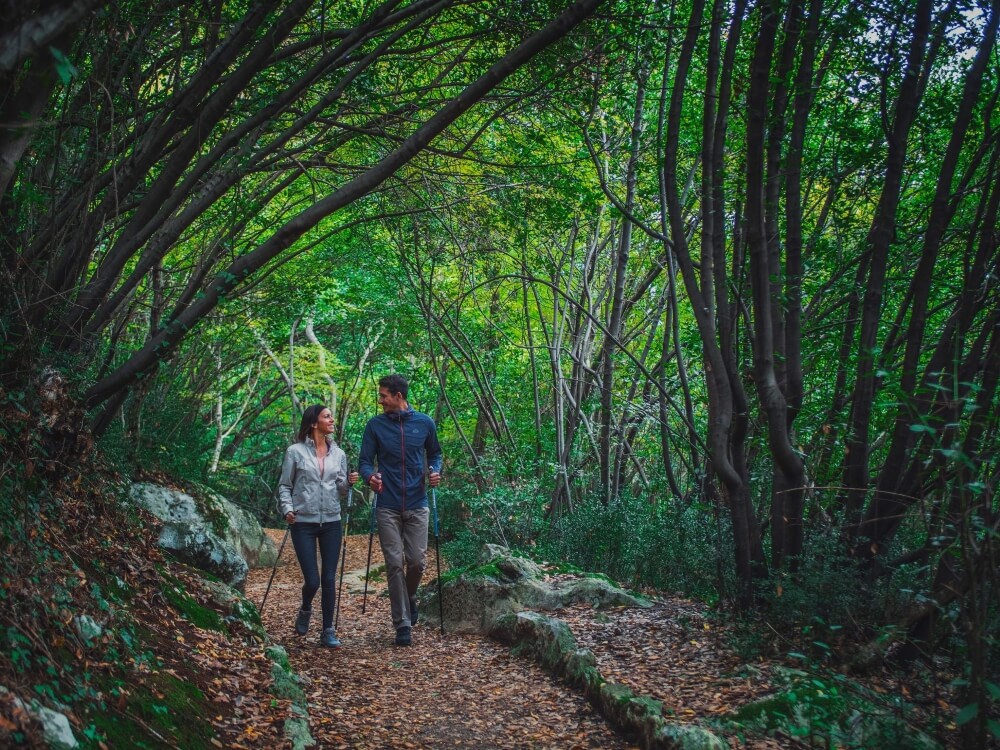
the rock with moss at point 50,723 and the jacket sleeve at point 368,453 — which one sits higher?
the jacket sleeve at point 368,453

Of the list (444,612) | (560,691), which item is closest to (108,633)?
(560,691)

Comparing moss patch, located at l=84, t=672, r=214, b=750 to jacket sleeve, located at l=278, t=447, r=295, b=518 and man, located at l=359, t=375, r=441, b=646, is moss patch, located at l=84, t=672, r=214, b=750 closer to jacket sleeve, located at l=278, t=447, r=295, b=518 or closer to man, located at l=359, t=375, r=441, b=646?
jacket sleeve, located at l=278, t=447, r=295, b=518

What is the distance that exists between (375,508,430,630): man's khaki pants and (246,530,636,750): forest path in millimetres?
359

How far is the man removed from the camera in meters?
6.63

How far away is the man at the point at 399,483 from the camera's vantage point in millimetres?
6633

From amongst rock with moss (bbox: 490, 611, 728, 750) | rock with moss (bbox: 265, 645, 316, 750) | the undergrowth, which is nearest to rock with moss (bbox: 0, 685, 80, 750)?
the undergrowth

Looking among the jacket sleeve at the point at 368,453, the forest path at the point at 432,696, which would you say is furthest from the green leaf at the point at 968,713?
the jacket sleeve at the point at 368,453

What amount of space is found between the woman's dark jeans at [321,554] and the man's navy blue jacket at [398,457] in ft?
1.59

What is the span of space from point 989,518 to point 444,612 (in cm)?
543

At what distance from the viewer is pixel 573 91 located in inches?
273

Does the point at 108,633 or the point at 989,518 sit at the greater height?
the point at 989,518

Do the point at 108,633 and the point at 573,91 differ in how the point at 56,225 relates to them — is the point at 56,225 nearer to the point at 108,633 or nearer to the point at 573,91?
the point at 108,633

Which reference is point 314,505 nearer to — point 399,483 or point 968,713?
point 399,483

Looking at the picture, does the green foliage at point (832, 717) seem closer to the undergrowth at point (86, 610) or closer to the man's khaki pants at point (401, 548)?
the undergrowth at point (86, 610)
